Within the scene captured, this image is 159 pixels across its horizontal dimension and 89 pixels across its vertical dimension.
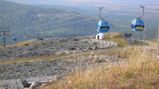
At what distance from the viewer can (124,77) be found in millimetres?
10828

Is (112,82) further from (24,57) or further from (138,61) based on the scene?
(24,57)

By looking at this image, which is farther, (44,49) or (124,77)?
(44,49)

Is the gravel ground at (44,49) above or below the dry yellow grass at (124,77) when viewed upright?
below

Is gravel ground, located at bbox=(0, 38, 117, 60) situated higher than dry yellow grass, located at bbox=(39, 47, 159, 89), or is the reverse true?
dry yellow grass, located at bbox=(39, 47, 159, 89)

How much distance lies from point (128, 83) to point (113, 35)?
6068 cm

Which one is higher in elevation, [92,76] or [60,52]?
[92,76]

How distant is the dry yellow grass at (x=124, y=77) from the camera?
10.0 metres

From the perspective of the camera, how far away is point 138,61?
11.4 m

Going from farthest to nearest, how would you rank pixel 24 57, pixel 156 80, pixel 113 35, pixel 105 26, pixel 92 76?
pixel 113 35
pixel 24 57
pixel 105 26
pixel 92 76
pixel 156 80

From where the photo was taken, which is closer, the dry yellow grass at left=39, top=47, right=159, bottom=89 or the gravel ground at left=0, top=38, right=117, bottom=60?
the dry yellow grass at left=39, top=47, right=159, bottom=89

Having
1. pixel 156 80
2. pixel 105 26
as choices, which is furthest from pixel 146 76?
pixel 105 26

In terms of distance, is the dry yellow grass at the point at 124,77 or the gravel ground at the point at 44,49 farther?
the gravel ground at the point at 44,49

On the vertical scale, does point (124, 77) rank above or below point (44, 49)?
above

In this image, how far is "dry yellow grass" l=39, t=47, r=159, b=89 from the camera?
395 inches
